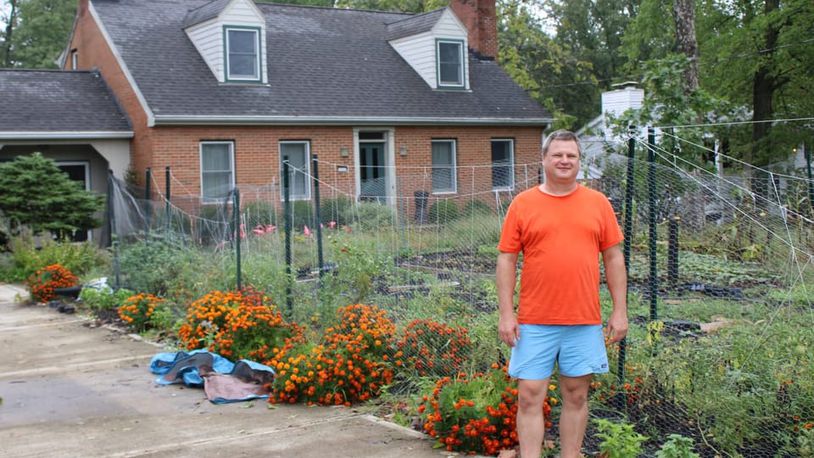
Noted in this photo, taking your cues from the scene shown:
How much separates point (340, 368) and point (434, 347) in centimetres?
76

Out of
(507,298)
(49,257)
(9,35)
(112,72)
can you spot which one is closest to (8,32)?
(9,35)

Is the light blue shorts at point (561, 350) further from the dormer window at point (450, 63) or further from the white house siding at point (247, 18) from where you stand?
the dormer window at point (450, 63)

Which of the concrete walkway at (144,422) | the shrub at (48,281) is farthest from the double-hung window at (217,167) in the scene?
the concrete walkway at (144,422)

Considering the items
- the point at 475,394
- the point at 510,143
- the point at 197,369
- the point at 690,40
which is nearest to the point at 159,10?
the point at 510,143

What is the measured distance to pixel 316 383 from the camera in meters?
7.60

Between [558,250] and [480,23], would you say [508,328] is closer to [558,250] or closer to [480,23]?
[558,250]

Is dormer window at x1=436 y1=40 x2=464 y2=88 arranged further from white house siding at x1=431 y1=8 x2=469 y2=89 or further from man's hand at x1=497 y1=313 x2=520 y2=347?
man's hand at x1=497 y1=313 x2=520 y2=347

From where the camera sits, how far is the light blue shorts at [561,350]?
5152 mm

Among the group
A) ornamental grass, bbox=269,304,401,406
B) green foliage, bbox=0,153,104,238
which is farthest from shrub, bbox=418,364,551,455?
green foliage, bbox=0,153,104,238

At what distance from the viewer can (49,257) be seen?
628 inches

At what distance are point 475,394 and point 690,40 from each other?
12.8 m

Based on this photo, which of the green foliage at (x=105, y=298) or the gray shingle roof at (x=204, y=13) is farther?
the gray shingle roof at (x=204, y=13)

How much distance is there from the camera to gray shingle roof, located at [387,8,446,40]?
25797 mm

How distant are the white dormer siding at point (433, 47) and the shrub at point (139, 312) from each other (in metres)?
15.3
